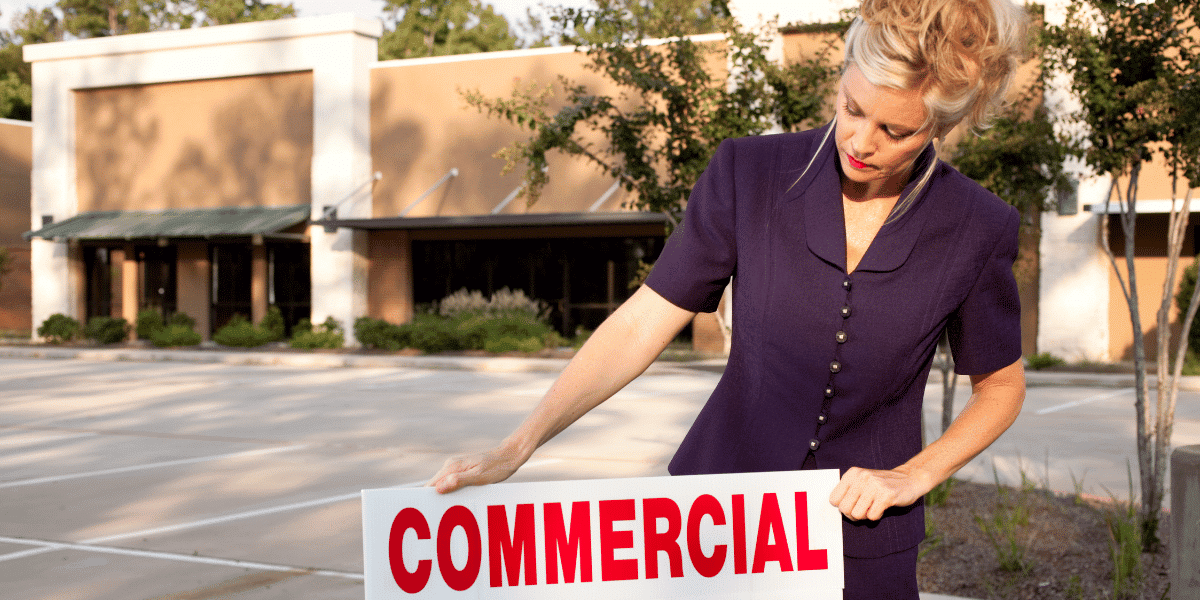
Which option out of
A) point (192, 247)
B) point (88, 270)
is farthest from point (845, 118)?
point (88, 270)

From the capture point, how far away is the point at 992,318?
198cm

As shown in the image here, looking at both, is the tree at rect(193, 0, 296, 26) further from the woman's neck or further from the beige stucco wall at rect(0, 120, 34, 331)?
the woman's neck

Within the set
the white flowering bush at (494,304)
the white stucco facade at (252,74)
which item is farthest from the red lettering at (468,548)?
the white stucco facade at (252,74)

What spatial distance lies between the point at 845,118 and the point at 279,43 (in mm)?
29422

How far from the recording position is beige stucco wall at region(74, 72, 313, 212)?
96.6 feet

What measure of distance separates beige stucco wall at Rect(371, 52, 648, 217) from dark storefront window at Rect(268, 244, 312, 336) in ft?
10.0

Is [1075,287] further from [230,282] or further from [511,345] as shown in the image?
[230,282]

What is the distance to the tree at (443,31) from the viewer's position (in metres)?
49.1

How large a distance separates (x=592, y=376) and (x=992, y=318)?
72 cm

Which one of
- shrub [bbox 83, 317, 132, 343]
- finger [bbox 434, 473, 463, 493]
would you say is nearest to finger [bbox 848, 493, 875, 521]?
finger [bbox 434, 473, 463, 493]

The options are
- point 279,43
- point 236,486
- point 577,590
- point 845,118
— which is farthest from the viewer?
point 279,43

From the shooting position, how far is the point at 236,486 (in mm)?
8688

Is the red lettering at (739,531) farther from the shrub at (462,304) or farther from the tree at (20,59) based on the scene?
the tree at (20,59)

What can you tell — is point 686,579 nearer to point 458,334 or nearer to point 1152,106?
point 1152,106
